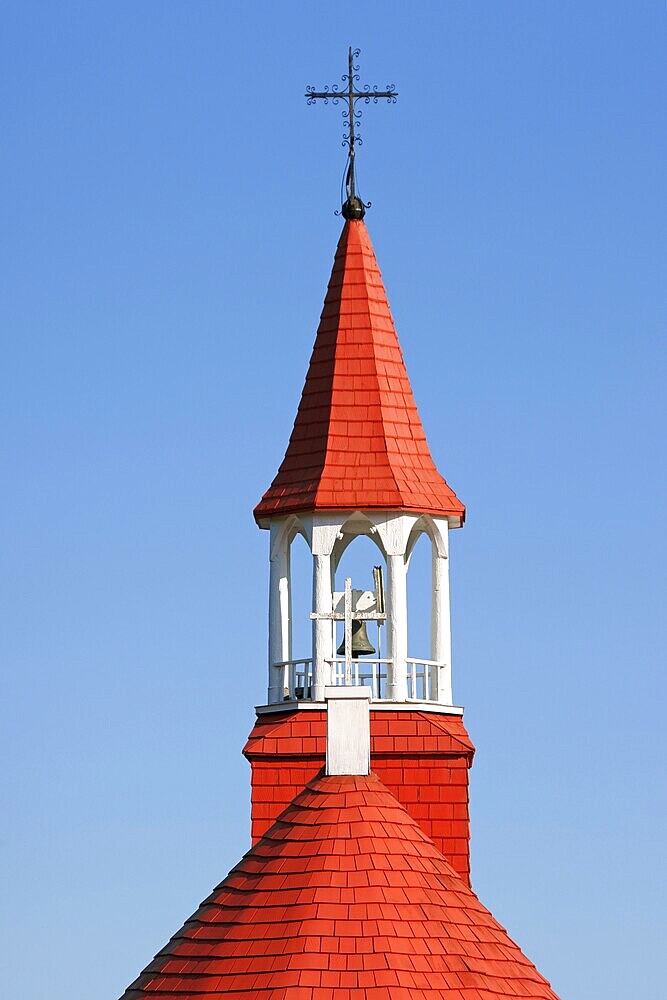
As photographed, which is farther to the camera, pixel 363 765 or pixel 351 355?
pixel 351 355

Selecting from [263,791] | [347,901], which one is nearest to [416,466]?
[263,791]

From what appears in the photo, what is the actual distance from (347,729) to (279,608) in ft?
11.8

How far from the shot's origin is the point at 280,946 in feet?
110

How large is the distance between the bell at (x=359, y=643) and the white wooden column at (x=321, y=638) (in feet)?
1.41

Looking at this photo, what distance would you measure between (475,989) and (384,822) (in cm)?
266

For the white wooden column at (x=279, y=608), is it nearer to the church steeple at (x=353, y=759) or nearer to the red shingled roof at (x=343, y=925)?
the church steeple at (x=353, y=759)

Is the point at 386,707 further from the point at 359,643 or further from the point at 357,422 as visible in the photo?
the point at 357,422

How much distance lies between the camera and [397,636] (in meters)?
38.0

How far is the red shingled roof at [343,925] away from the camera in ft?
109

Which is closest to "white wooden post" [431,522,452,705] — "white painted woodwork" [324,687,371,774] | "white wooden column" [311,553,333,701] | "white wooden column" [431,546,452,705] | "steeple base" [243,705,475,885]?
"white wooden column" [431,546,452,705]

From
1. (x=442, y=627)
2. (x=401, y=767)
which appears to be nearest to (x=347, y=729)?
(x=401, y=767)

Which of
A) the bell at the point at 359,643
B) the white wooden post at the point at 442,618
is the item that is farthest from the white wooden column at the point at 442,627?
the bell at the point at 359,643

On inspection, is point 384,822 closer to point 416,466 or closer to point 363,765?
point 363,765

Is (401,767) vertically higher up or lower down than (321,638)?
lower down
